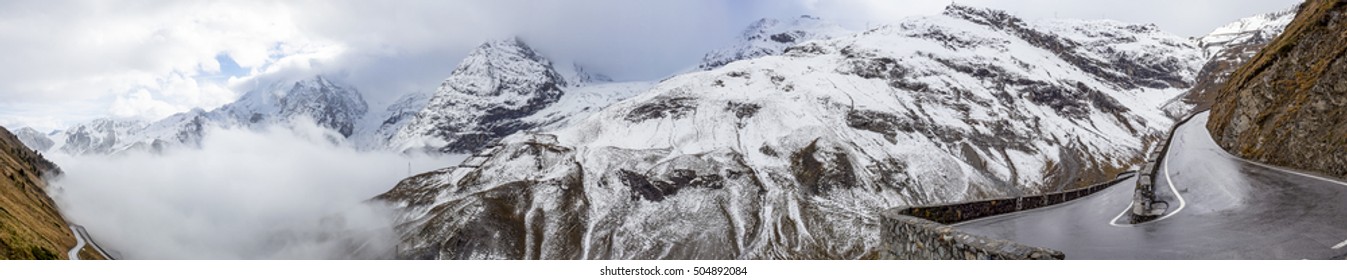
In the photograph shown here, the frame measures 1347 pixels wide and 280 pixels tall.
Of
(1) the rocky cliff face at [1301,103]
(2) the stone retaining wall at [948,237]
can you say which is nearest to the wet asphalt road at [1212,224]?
(2) the stone retaining wall at [948,237]

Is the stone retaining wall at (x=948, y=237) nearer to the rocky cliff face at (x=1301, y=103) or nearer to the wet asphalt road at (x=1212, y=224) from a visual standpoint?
the wet asphalt road at (x=1212, y=224)

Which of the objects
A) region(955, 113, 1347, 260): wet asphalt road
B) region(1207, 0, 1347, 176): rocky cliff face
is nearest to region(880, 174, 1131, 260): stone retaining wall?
region(955, 113, 1347, 260): wet asphalt road

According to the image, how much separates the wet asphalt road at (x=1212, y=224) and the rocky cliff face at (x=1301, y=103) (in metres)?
2.76

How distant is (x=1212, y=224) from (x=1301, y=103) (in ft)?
83.6

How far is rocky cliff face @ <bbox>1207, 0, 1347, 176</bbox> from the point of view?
89.0 ft

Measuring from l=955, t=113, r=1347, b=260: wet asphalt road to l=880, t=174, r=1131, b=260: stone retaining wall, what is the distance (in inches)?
17.9

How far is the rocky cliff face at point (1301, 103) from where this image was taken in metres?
27.1

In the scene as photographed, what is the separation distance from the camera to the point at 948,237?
11633 mm

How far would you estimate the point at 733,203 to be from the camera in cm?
17462

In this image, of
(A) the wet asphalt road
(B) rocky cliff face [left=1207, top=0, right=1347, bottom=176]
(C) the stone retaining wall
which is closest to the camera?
(C) the stone retaining wall

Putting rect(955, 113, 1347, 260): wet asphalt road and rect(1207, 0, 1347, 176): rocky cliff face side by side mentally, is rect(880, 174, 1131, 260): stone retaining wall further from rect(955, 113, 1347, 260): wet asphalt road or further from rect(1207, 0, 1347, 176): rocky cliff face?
rect(1207, 0, 1347, 176): rocky cliff face

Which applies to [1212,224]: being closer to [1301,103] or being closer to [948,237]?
[948,237]
